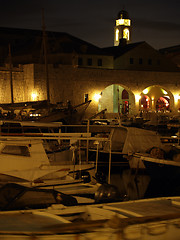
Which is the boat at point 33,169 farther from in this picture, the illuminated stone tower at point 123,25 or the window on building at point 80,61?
the illuminated stone tower at point 123,25

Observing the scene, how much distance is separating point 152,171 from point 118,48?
2909 cm

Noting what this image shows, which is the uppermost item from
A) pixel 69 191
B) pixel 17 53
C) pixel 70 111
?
pixel 17 53

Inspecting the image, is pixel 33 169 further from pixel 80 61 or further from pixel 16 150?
pixel 80 61

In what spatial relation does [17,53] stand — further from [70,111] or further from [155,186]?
[155,186]

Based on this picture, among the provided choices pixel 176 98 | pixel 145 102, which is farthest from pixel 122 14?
pixel 176 98

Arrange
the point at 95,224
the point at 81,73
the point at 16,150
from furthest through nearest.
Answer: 1. the point at 81,73
2. the point at 16,150
3. the point at 95,224

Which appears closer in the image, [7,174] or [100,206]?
[100,206]

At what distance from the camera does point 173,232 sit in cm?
433

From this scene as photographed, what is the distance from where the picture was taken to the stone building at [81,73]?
28.7 m

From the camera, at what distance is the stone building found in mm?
28672

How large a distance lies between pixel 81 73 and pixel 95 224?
27395mm

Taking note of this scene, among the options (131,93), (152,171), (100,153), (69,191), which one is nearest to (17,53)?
(131,93)

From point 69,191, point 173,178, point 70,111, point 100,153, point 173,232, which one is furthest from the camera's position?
point 70,111

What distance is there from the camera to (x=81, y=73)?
1211 inches
